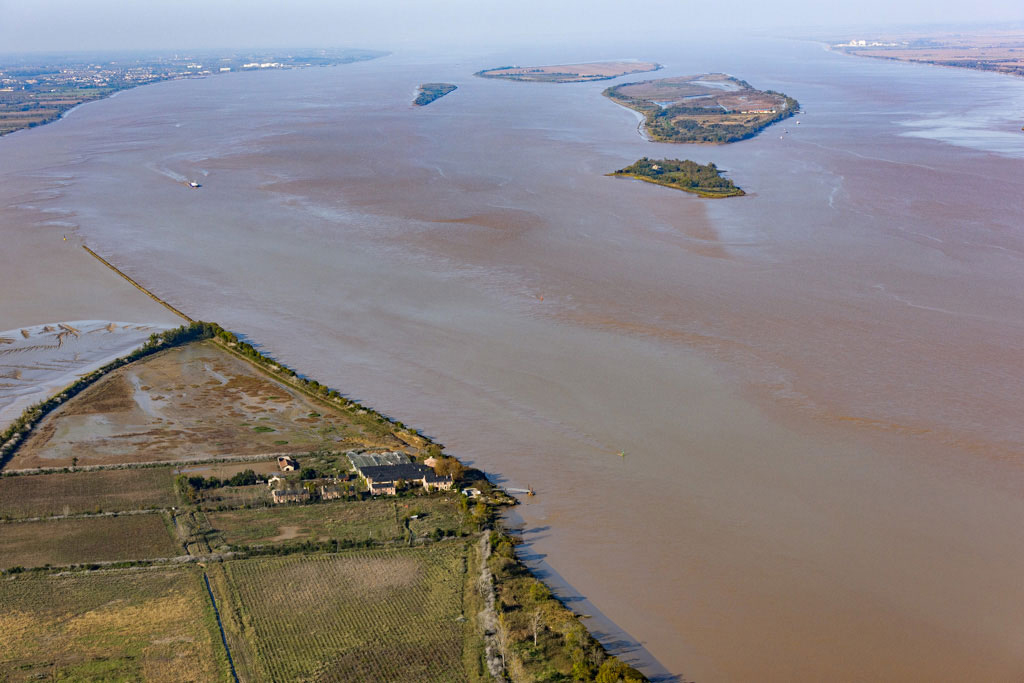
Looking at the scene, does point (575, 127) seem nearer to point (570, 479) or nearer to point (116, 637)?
point (570, 479)

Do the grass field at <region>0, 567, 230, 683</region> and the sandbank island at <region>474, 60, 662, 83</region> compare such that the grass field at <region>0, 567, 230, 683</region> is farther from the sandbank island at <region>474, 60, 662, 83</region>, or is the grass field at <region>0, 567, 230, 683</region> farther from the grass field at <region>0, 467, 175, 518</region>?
the sandbank island at <region>474, 60, 662, 83</region>

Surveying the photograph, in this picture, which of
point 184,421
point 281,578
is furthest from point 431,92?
point 281,578

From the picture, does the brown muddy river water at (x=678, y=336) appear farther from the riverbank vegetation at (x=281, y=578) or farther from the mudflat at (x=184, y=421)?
the mudflat at (x=184, y=421)

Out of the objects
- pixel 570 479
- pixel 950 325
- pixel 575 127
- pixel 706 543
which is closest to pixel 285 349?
pixel 570 479

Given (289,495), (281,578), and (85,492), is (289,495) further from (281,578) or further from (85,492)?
(85,492)

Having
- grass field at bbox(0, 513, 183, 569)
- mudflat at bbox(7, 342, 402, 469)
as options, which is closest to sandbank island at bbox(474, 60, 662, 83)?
mudflat at bbox(7, 342, 402, 469)

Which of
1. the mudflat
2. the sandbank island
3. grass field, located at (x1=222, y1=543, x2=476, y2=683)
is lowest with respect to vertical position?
grass field, located at (x1=222, y1=543, x2=476, y2=683)

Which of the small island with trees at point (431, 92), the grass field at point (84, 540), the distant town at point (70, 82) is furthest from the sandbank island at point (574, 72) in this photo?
the grass field at point (84, 540)
